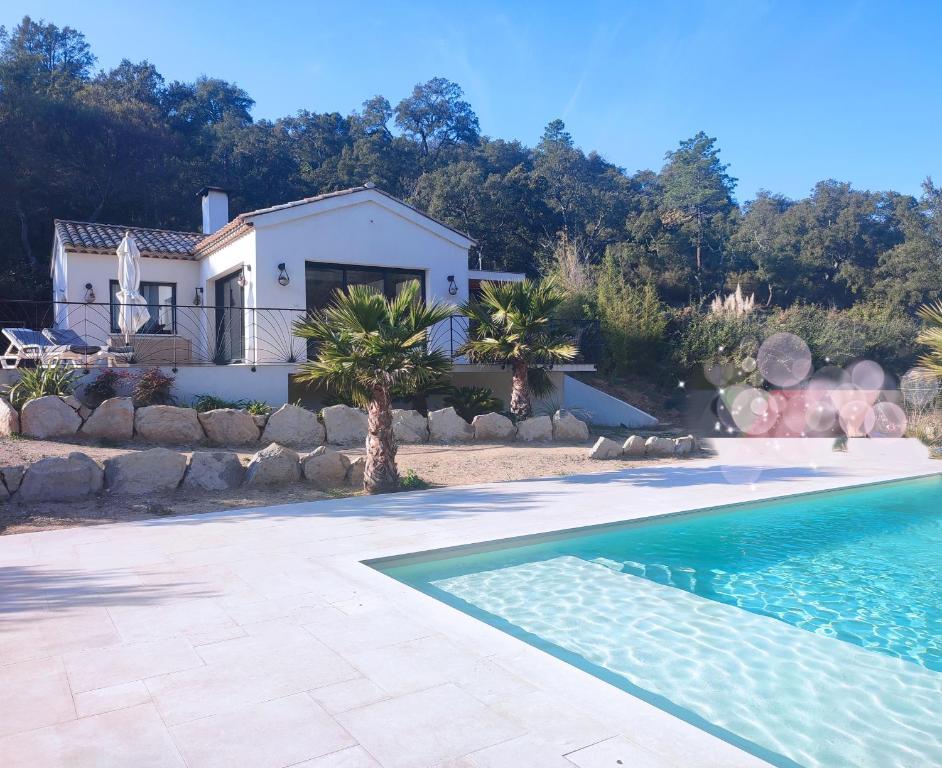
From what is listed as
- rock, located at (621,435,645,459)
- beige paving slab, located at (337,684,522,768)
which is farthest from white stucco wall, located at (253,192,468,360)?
beige paving slab, located at (337,684,522,768)

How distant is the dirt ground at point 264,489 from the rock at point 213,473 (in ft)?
0.62

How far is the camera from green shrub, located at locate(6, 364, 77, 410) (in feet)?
39.0

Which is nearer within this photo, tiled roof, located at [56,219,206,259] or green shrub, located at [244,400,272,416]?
green shrub, located at [244,400,272,416]

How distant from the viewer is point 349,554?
6789 millimetres

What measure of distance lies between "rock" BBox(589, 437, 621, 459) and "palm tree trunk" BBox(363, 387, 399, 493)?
4.53 metres

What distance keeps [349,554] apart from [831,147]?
22880mm

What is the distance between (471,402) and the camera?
16.0 metres

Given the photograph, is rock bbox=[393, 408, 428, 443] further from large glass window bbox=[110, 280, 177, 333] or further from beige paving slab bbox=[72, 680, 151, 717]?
beige paving slab bbox=[72, 680, 151, 717]

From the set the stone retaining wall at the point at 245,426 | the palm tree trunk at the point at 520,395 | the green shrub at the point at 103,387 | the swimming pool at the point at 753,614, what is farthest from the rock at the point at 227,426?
the swimming pool at the point at 753,614

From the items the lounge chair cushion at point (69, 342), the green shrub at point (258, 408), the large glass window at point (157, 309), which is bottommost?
the green shrub at point (258, 408)

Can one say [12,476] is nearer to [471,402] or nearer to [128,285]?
[128,285]

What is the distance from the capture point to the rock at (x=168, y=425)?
11914mm

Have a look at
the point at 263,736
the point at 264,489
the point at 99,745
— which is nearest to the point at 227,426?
the point at 264,489

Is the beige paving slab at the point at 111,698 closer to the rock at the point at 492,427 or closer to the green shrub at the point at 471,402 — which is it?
the rock at the point at 492,427
